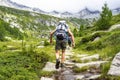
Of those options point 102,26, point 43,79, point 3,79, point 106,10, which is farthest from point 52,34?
point 106,10

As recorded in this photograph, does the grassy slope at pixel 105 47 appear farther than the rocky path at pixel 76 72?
Yes

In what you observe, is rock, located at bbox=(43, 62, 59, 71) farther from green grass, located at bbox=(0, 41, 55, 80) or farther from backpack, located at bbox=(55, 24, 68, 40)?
backpack, located at bbox=(55, 24, 68, 40)

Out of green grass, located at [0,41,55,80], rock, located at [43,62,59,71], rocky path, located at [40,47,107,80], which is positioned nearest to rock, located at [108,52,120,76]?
rocky path, located at [40,47,107,80]

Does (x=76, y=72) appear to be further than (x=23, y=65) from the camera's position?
Yes

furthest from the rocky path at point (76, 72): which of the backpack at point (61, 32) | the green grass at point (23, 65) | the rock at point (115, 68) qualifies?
the backpack at point (61, 32)

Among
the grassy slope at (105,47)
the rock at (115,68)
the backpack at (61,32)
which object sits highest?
the backpack at (61,32)

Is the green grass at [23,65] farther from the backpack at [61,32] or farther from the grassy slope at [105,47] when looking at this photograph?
the grassy slope at [105,47]

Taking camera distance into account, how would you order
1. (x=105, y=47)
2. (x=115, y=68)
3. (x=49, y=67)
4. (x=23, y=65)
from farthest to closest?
(x=105, y=47) → (x=49, y=67) → (x=23, y=65) → (x=115, y=68)

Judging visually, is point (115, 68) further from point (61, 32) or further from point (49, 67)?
point (49, 67)

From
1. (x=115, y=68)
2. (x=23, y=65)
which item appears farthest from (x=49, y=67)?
(x=115, y=68)

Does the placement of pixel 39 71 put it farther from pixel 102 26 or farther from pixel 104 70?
pixel 102 26

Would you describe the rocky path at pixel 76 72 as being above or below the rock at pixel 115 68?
below

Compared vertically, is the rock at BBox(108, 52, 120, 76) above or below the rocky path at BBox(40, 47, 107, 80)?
above

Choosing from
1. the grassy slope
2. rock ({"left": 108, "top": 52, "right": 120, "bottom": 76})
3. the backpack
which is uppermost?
the backpack
